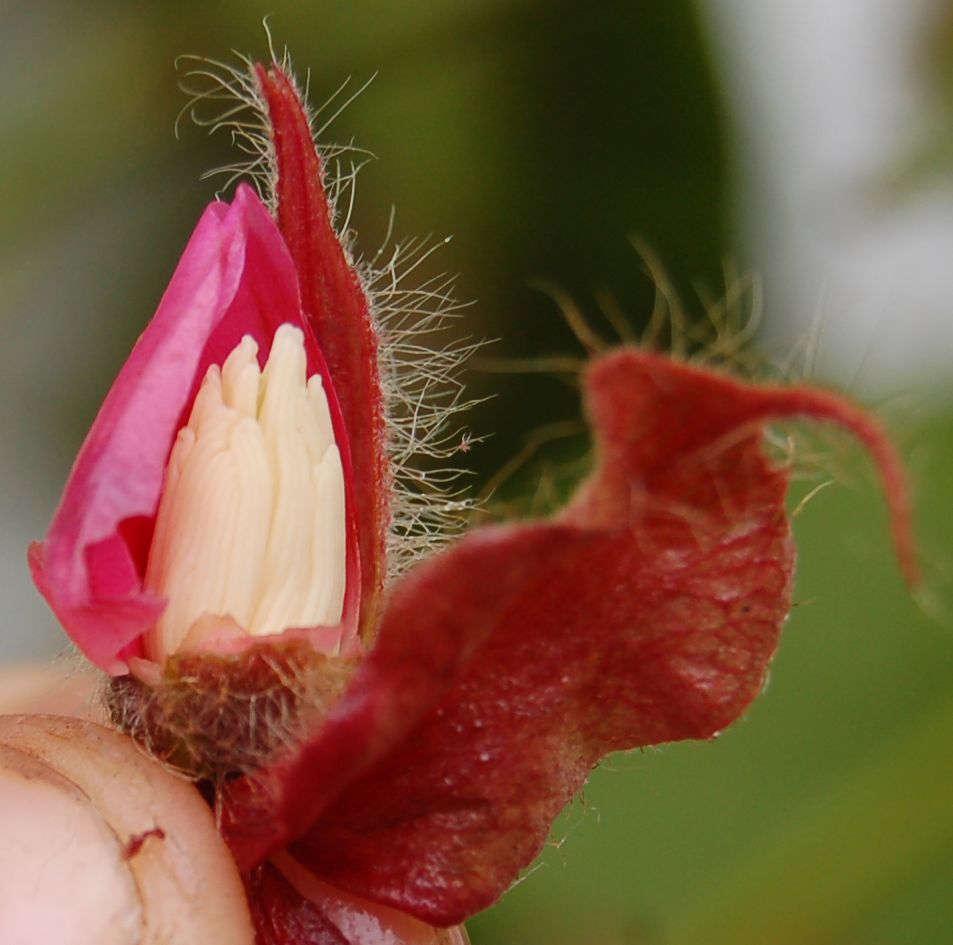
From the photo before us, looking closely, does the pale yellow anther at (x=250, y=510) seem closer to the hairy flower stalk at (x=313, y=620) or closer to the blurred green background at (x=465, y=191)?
the hairy flower stalk at (x=313, y=620)

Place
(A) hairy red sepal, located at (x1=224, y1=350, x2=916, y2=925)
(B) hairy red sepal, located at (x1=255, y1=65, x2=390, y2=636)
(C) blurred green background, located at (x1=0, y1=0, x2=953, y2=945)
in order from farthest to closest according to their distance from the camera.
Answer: (C) blurred green background, located at (x1=0, y1=0, x2=953, y2=945), (B) hairy red sepal, located at (x1=255, y1=65, x2=390, y2=636), (A) hairy red sepal, located at (x1=224, y1=350, x2=916, y2=925)

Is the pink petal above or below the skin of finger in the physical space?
above

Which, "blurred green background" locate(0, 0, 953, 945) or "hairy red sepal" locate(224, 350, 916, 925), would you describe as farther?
"blurred green background" locate(0, 0, 953, 945)

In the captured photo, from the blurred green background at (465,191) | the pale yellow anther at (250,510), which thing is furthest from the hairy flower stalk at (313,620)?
the blurred green background at (465,191)

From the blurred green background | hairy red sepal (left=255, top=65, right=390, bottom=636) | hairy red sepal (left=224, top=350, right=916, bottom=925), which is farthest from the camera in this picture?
the blurred green background

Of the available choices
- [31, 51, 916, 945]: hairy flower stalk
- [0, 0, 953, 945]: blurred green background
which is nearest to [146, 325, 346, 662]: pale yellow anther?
[31, 51, 916, 945]: hairy flower stalk

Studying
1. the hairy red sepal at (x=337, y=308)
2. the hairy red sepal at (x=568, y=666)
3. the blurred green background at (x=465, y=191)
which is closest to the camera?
the hairy red sepal at (x=568, y=666)

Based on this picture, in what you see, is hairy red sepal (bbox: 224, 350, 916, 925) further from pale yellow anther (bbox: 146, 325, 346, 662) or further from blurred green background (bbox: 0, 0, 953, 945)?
blurred green background (bbox: 0, 0, 953, 945)

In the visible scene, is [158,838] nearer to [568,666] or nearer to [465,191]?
[568,666]
